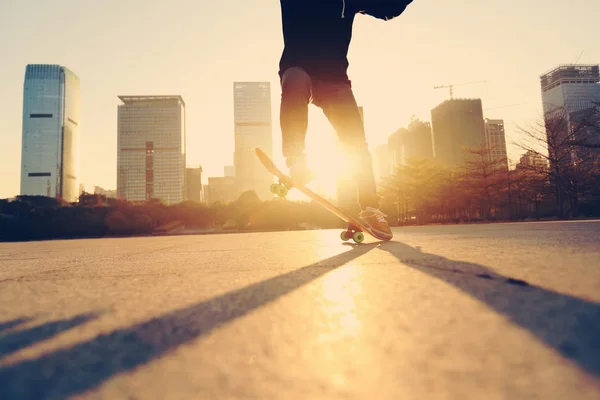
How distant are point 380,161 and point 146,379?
131 m

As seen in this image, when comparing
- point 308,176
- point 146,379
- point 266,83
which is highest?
point 266,83

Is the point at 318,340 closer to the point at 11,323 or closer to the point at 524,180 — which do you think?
the point at 11,323

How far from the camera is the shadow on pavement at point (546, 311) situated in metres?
0.29

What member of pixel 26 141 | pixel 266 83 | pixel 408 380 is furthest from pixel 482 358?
pixel 266 83

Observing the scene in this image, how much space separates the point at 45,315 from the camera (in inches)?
20.0

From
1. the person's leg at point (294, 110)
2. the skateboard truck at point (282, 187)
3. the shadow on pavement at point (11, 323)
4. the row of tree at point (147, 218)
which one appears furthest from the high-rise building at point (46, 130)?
the shadow on pavement at point (11, 323)

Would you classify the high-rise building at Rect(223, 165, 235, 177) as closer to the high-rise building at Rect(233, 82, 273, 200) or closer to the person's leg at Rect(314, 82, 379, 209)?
the high-rise building at Rect(233, 82, 273, 200)

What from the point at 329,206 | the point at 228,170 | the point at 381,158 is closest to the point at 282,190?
the point at 329,206

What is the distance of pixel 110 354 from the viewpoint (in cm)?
34

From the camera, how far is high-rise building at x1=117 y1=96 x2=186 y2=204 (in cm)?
10362

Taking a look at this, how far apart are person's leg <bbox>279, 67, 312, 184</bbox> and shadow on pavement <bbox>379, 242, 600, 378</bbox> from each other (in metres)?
1.74

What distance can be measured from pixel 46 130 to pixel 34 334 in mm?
121119

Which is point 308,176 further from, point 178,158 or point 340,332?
point 178,158

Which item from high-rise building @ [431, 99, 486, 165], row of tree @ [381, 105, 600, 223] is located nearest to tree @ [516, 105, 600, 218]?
row of tree @ [381, 105, 600, 223]
